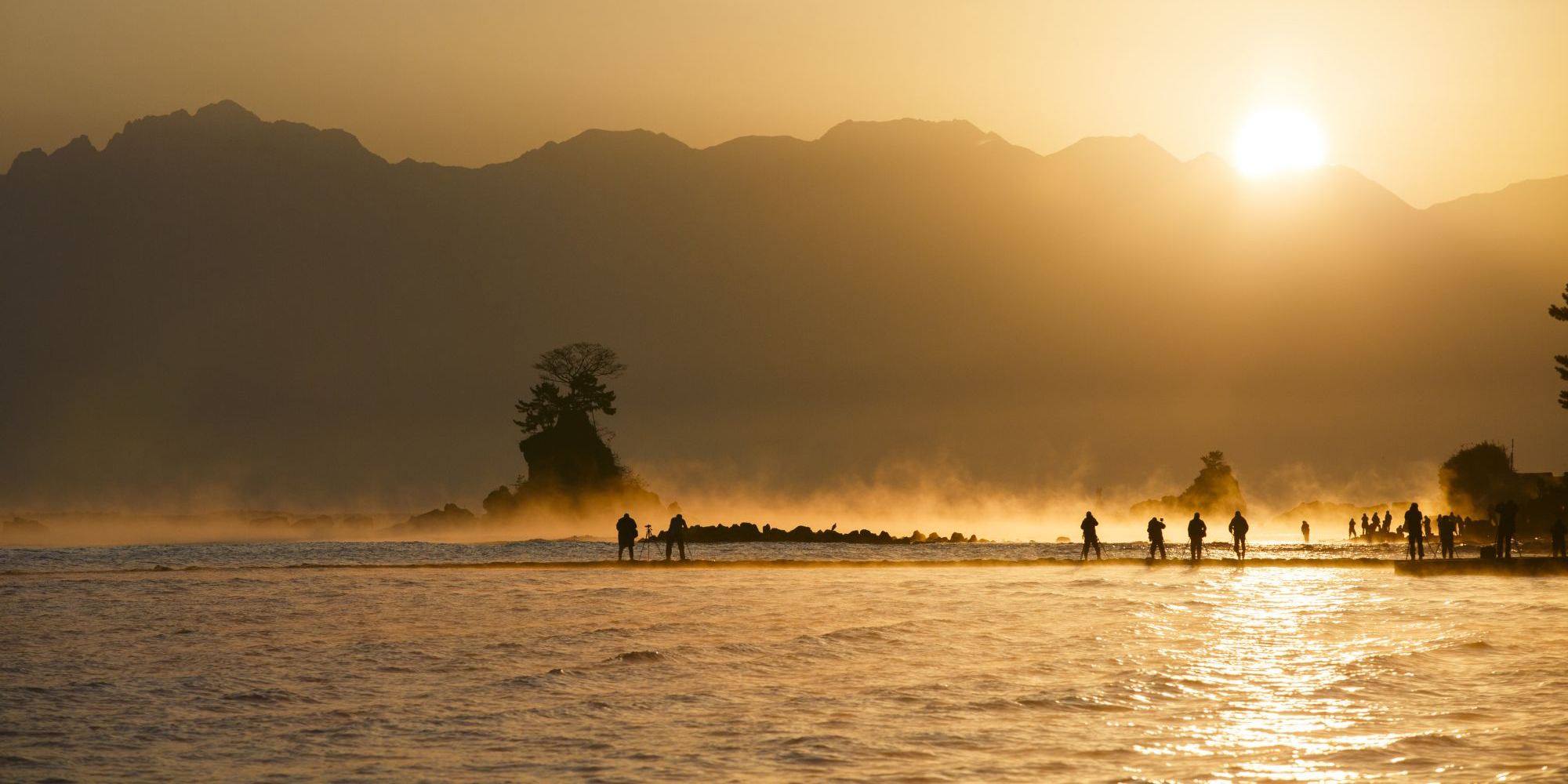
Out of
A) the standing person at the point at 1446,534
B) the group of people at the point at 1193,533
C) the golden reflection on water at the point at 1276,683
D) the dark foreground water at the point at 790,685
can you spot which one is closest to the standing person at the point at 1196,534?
the group of people at the point at 1193,533

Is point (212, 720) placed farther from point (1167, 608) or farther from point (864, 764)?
point (1167, 608)

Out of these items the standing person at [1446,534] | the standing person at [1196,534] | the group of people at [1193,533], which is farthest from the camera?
the group of people at [1193,533]

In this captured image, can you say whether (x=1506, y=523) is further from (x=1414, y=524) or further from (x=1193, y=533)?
(x=1193, y=533)

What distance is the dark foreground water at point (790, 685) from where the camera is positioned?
15102 millimetres

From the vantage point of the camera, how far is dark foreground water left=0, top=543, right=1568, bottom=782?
15102mm

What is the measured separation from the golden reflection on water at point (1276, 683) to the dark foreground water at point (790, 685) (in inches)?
3.0

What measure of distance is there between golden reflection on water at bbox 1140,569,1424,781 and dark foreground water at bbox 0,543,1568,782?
76mm

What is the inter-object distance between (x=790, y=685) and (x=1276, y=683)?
7116 mm

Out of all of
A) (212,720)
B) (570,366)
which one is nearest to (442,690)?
(212,720)

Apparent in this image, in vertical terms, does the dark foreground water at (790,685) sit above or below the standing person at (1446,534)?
below

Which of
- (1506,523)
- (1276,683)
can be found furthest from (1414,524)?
(1276,683)

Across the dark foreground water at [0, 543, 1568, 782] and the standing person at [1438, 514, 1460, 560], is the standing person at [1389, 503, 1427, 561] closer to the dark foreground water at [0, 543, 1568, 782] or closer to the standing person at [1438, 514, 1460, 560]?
the standing person at [1438, 514, 1460, 560]

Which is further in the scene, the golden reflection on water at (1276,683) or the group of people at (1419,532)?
the group of people at (1419,532)

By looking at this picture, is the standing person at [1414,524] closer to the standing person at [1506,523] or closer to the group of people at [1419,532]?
the group of people at [1419,532]
